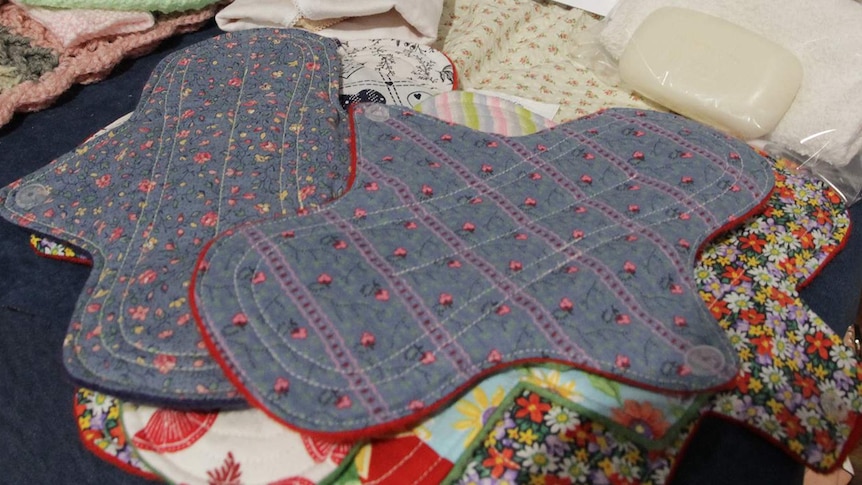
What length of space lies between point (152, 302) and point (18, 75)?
1.91 ft

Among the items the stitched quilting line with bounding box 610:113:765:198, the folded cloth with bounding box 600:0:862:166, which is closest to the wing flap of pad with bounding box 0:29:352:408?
the stitched quilting line with bounding box 610:113:765:198

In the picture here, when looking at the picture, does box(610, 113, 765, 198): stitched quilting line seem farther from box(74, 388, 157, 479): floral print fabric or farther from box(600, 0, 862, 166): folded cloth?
box(74, 388, 157, 479): floral print fabric

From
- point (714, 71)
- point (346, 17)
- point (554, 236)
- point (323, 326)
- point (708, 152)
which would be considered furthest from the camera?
point (346, 17)

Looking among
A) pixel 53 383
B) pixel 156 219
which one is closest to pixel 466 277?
pixel 156 219

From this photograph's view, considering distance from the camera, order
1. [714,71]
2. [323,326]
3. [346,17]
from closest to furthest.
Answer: [323,326] < [714,71] < [346,17]

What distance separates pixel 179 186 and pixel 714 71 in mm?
729

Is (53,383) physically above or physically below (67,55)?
below

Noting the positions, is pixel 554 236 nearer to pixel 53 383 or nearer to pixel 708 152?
pixel 708 152

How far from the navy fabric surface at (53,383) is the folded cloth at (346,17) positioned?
0.38 metres

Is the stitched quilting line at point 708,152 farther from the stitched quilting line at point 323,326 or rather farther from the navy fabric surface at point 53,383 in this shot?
the stitched quilting line at point 323,326

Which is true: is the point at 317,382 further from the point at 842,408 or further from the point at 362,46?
the point at 362,46

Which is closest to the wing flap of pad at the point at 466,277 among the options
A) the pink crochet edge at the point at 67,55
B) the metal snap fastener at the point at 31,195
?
the metal snap fastener at the point at 31,195

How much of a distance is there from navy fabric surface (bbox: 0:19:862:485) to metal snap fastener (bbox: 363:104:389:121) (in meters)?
0.38

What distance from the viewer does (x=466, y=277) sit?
24.5 inches
